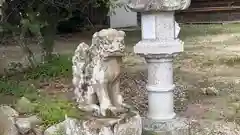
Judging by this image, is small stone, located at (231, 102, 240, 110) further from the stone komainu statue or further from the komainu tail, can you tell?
the komainu tail

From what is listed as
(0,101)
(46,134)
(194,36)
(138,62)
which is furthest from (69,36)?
(46,134)

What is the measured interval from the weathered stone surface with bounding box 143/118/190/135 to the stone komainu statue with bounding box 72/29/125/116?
0.39 meters

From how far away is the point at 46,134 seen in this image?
386 cm

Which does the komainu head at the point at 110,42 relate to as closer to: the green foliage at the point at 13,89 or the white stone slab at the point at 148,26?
the white stone slab at the point at 148,26

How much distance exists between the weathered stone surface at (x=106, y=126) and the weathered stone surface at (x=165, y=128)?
0.92 feet

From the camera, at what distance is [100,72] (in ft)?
11.2

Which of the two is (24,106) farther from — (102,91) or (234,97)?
(234,97)

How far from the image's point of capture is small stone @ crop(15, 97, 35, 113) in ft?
14.6

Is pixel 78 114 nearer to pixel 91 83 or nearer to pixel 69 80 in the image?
pixel 91 83

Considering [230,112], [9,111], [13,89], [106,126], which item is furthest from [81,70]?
[13,89]

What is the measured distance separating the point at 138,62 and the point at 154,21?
3351mm

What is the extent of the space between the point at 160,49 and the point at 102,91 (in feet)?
1.78

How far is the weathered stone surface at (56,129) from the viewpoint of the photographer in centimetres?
377

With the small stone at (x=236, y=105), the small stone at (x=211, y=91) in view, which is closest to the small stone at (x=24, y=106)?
the small stone at (x=211, y=91)
